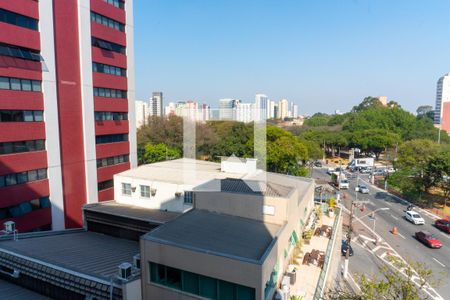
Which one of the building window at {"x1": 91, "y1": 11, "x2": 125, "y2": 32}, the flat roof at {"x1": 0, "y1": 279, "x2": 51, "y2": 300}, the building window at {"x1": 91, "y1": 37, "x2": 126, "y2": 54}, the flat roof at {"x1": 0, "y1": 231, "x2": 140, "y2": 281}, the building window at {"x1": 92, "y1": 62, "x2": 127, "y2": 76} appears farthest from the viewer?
the building window at {"x1": 92, "y1": 62, "x2": 127, "y2": 76}

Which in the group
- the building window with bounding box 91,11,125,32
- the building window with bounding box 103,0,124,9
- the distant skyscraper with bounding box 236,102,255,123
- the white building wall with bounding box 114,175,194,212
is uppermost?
the building window with bounding box 103,0,124,9

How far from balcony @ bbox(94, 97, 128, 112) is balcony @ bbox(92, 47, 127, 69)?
2971 millimetres

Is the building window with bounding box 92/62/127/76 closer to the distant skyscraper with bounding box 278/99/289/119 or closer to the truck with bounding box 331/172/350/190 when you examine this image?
the truck with bounding box 331/172/350/190

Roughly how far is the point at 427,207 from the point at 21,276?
36.9m

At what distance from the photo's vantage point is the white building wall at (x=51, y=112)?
63.7 feet

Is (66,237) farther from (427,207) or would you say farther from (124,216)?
(427,207)

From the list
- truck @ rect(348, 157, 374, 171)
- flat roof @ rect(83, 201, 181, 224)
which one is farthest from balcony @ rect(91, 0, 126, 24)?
truck @ rect(348, 157, 374, 171)

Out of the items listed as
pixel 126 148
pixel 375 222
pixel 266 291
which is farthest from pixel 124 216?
pixel 375 222

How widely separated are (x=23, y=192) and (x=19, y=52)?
27.7 feet

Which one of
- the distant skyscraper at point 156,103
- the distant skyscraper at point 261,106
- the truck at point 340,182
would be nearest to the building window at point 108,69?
the distant skyscraper at point 261,106

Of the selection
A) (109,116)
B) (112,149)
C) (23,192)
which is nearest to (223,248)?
(23,192)

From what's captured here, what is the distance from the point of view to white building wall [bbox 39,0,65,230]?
1942 cm

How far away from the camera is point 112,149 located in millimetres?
26000

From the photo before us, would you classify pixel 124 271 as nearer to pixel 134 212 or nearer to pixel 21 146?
pixel 134 212
